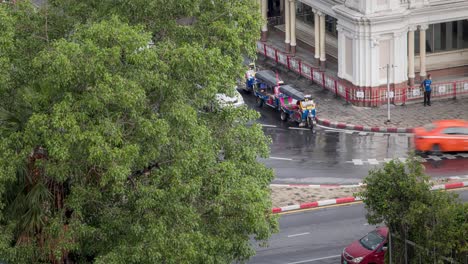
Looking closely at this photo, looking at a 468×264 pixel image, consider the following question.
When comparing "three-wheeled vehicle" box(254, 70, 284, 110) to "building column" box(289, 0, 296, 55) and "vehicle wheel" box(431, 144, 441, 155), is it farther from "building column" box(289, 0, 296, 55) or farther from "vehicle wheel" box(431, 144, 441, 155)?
"vehicle wheel" box(431, 144, 441, 155)

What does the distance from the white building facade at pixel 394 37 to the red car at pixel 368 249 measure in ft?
61.5

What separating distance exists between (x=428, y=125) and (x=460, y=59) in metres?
11.0

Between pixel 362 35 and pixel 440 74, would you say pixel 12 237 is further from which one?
pixel 440 74

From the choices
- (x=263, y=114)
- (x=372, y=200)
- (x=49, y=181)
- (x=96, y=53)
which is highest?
(x=96, y=53)

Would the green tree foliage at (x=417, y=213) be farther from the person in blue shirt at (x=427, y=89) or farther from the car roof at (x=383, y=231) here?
the person in blue shirt at (x=427, y=89)

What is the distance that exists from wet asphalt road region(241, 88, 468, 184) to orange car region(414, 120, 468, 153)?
21.0 inches

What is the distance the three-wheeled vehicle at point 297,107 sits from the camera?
61750 mm

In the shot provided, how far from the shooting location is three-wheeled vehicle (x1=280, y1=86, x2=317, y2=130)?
61.8 m

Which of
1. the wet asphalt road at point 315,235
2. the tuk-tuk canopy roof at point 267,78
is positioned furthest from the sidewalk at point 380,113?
the wet asphalt road at point 315,235

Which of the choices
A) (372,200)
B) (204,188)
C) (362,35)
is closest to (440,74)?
(362,35)

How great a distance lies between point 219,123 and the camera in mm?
40594

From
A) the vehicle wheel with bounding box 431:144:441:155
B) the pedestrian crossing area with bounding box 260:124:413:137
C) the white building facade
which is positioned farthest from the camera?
the white building facade

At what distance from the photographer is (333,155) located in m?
58.4

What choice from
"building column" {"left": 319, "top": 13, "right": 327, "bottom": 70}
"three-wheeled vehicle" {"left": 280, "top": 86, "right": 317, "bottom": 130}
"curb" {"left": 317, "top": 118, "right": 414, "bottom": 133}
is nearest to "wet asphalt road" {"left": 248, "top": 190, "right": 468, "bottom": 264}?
"curb" {"left": 317, "top": 118, "right": 414, "bottom": 133}
